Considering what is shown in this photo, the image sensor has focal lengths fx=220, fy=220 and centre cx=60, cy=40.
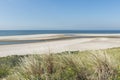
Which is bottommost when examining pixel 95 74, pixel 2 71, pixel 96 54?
pixel 2 71

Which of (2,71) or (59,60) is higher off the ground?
(59,60)

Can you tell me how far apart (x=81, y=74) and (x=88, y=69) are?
38 cm

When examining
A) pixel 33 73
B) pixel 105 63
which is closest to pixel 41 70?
pixel 33 73

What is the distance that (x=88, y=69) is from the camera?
5.93 meters

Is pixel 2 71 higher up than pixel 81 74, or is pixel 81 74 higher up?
pixel 81 74

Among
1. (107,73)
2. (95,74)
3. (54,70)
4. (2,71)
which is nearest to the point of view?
(107,73)

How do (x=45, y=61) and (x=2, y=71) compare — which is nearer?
(x=45, y=61)

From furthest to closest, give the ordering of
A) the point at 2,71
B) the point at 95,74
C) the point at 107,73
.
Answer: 1. the point at 2,71
2. the point at 95,74
3. the point at 107,73

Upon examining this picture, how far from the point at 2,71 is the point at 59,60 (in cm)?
348

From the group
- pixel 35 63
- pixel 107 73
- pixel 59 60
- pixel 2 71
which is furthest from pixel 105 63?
pixel 2 71

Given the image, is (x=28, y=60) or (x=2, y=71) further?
(x=2, y=71)

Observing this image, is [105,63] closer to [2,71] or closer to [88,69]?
[88,69]

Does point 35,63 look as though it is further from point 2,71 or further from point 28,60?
point 2,71

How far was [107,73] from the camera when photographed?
17.4 ft
